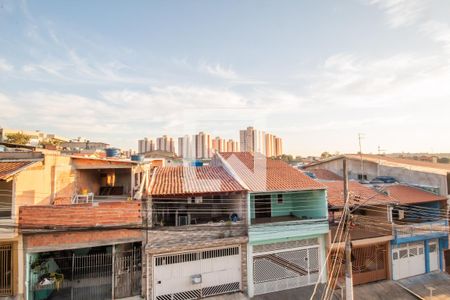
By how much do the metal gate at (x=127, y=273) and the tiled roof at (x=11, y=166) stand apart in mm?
5273

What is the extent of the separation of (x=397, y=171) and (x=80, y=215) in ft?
73.0

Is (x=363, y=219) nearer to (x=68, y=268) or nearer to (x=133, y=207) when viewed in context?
(x=133, y=207)

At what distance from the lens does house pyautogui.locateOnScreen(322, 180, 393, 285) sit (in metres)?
15.2

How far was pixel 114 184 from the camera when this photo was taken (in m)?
17.3

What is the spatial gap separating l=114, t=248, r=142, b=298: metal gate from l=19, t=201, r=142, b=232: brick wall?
163 cm

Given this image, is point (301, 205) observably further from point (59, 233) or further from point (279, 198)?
point (59, 233)

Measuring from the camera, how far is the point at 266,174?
15.4m

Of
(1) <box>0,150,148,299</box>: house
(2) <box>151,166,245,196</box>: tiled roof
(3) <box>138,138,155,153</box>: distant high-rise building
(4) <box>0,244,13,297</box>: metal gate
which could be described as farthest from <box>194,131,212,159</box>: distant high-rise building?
(4) <box>0,244,13,297</box>: metal gate

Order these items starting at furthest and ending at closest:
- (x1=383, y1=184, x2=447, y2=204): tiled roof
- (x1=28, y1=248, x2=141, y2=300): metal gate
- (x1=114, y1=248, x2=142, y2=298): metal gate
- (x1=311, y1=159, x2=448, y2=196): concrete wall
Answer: (x1=311, y1=159, x2=448, y2=196): concrete wall → (x1=383, y1=184, x2=447, y2=204): tiled roof → (x1=114, y1=248, x2=142, y2=298): metal gate → (x1=28, y1=248, x2=141, y2=300): metal gate

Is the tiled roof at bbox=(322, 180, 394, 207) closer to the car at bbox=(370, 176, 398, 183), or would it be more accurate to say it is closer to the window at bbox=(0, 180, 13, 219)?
the car at bbox=(370, 176, 398, 183)

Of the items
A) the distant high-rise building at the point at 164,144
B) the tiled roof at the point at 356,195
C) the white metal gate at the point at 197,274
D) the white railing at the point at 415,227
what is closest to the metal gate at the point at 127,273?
the white metal gate at the point at 197,274

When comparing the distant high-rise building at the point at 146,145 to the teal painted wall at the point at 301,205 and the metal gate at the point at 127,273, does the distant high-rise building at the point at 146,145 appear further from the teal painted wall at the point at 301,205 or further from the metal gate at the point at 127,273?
the metal gate at the point at 127,273

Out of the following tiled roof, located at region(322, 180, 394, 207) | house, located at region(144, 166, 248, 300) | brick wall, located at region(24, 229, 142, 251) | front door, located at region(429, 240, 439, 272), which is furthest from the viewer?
front door, located at region(429, 240, 439, 272)

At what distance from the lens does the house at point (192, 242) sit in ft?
39.8
